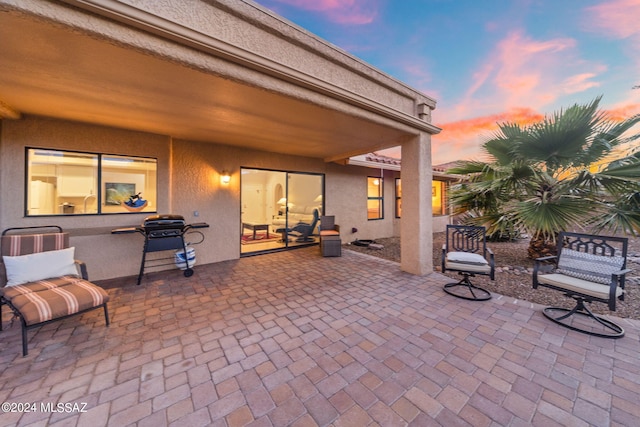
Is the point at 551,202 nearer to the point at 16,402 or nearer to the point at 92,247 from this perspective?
the point at 16,402

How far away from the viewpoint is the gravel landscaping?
126 inches

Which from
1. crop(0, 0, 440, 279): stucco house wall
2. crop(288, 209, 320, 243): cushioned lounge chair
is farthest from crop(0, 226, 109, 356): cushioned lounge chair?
crop(288, 209, 320, 243): cushioned lounge chair

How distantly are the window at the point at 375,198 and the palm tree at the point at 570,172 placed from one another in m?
4.23

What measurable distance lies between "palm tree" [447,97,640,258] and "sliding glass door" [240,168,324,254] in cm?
476

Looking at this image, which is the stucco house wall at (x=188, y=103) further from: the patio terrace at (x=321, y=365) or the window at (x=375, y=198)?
the window at (x=375, y=198)

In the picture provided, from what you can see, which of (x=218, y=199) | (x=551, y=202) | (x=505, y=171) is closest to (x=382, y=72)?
(x=505, y=171)

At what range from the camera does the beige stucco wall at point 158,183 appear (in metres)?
3.56

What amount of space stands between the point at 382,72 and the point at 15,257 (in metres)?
5.68

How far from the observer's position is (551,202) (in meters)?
4.10

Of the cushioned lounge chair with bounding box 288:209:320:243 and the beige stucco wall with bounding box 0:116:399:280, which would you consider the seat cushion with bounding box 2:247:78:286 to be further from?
the cushioned lounge chair with bounding box 288:209:320:243

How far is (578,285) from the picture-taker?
8.58ft

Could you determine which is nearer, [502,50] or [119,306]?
[119,306]

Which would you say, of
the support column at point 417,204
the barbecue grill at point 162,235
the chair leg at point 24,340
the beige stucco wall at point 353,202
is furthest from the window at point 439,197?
the chair leg at point 24,340

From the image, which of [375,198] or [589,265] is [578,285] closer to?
[589,265]
